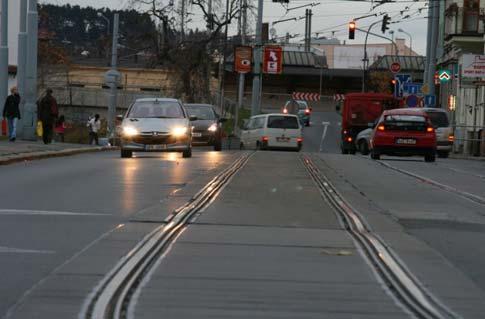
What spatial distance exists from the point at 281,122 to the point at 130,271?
98.7 feet

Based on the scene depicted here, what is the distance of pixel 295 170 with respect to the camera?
64.8 feet

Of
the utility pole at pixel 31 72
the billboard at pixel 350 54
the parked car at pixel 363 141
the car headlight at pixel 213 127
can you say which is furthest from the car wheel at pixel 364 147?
the billboard at pixel 350 54

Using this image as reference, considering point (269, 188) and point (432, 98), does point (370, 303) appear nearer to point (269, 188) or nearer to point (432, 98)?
point (269, 188)

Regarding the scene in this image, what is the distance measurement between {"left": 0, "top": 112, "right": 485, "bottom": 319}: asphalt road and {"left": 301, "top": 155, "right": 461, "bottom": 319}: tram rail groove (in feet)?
0.30

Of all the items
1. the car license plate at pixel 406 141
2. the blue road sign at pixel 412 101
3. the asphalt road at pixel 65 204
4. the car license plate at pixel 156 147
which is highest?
the blue road sign at pixel 412 101

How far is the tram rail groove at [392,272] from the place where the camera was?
612 centimetres

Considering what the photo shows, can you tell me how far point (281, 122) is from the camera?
121 ft

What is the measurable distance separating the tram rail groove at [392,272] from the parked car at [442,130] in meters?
24.0

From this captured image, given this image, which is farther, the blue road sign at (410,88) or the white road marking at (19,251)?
the blue road sign at (410,88)

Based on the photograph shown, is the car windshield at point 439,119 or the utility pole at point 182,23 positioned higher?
the utility pole at point 182,23

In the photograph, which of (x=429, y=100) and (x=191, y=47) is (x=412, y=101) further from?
(x=191, y=47)

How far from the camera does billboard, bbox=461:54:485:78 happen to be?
37219 millimetres

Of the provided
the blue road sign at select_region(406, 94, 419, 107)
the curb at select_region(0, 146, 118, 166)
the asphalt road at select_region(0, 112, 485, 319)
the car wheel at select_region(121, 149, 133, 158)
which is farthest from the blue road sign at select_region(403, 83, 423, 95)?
the asphalt road at select_region(0, 112, 485, 319)

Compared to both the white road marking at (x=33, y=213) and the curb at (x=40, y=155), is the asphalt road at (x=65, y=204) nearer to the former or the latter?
the white road marking at (x=33, y=213)
